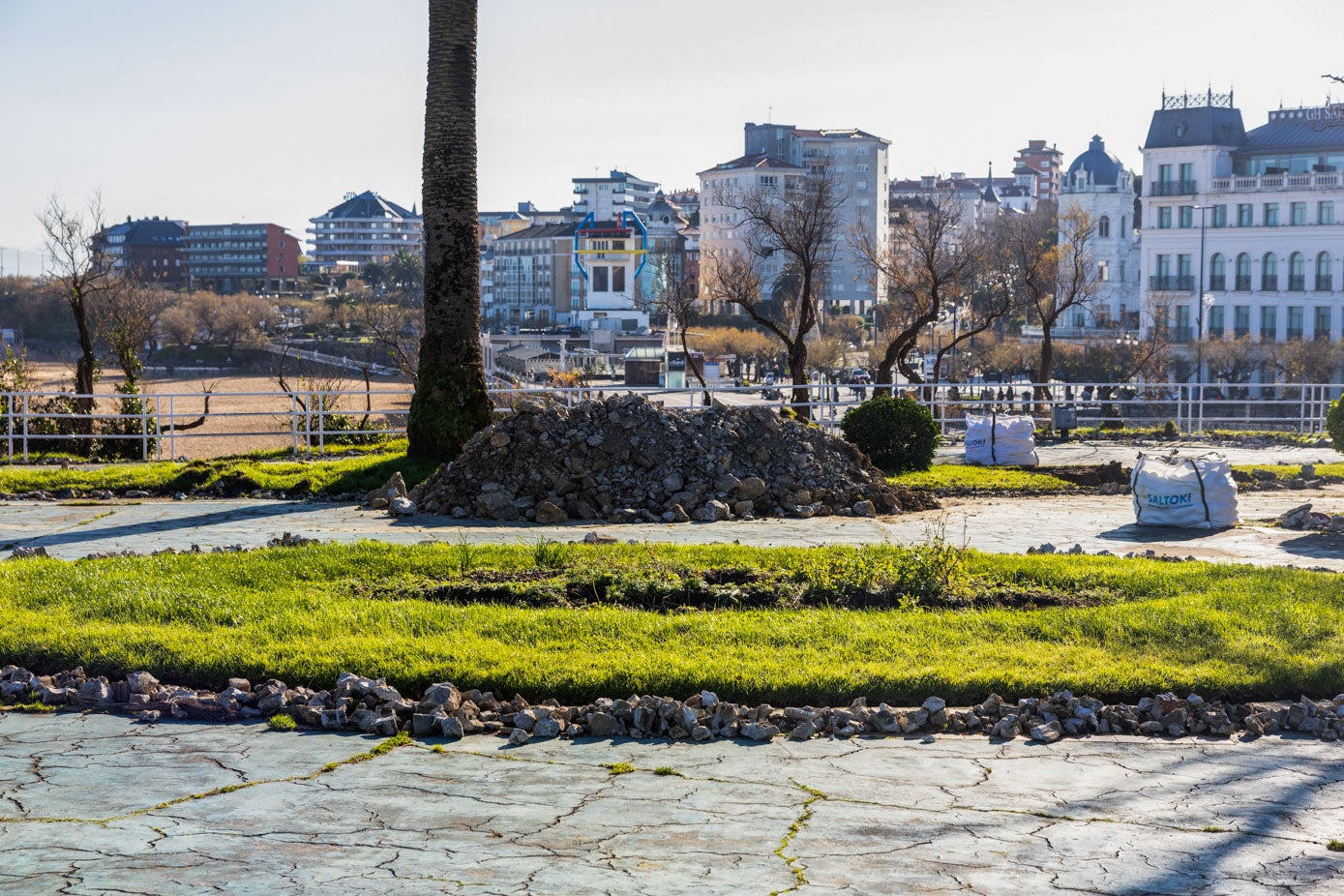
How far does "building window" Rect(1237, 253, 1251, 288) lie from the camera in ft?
223

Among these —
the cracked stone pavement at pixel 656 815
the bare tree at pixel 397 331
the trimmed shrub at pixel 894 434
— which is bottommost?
the cracked stone pavement at pixel 656 815

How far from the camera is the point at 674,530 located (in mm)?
14281

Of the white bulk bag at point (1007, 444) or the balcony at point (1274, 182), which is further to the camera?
the balcony at point (1274, 182)

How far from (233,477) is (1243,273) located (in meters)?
61.7

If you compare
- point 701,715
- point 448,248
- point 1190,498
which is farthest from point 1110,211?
point 701,715

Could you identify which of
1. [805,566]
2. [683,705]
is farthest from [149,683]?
[805,566]

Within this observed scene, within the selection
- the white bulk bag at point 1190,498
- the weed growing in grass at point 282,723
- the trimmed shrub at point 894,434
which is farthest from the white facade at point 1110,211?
the weed growing in grass at point 282,723

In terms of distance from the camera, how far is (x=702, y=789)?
6.14m

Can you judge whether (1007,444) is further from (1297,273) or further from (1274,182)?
(1274,182)

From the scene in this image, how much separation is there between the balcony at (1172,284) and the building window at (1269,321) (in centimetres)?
369

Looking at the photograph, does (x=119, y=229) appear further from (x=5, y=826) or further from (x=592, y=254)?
(x=5, y=826)

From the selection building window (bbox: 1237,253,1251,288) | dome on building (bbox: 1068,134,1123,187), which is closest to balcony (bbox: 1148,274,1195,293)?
building window (bbox: 1237,253,1251,288)

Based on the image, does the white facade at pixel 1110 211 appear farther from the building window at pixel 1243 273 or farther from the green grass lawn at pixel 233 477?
the green grass lawn at pixel 233 477

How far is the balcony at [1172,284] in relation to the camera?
6912cm
